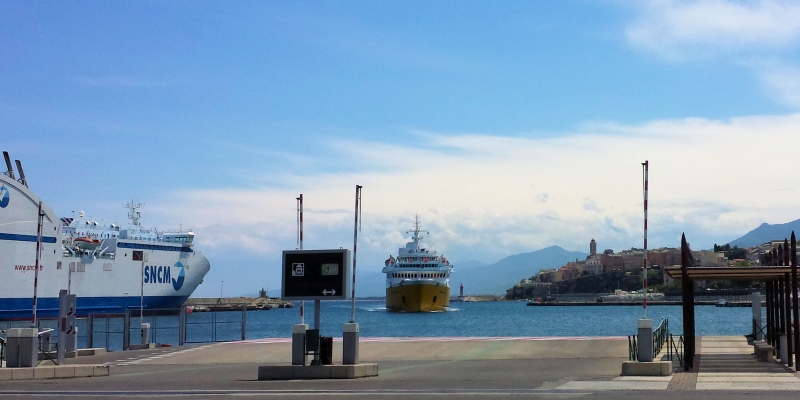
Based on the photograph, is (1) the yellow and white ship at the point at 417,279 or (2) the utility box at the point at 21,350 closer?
(2) the utility box at the point at 21,350

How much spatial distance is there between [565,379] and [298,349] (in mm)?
6432

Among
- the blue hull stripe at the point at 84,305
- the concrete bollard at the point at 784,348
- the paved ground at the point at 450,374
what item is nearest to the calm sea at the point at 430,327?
the blue hull stripe at the point at 84,305

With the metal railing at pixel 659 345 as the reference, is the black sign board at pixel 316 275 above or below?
above

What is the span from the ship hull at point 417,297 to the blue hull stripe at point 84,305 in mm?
25961

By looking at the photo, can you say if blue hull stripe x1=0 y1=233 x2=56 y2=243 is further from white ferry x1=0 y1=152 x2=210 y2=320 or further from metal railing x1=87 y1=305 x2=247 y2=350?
metal railing x1=87 y1=305 x2=247 y2=350

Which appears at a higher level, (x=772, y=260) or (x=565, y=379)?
(x=772, y=260)

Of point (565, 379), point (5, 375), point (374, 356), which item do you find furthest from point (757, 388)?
point (5, 375)

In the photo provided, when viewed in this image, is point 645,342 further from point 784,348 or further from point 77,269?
point 77,269

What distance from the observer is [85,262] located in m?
95.9

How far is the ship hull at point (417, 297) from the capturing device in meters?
113

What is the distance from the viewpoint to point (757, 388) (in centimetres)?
1722

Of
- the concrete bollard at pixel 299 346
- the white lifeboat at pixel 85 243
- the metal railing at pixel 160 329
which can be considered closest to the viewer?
the concrete bollard at pixel 299 346

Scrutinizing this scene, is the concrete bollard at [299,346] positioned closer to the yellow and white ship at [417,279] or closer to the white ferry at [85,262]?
the white ferry at [85,262]

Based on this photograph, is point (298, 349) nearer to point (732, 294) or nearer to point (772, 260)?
point (772, 260)
